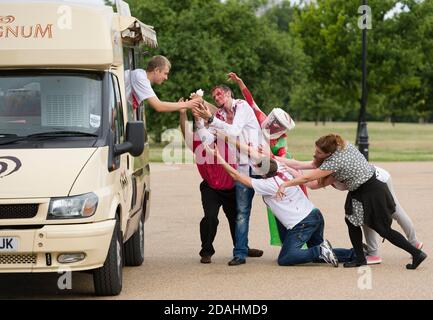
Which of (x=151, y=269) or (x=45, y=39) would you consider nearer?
(x=45, y=39)

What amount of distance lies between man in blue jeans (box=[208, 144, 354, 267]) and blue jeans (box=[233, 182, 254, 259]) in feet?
0.88

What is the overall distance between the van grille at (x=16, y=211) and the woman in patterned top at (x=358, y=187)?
3.41 metres

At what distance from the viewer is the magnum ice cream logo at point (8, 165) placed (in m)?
8.21

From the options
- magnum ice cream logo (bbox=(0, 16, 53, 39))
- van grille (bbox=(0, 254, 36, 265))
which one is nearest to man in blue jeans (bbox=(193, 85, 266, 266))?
magnum ice cream logo (bbox=(0, 16, 53, 39))

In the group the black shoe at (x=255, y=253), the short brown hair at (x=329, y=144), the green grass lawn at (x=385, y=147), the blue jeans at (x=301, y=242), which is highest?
the short brown hair at (x=329, y=144)

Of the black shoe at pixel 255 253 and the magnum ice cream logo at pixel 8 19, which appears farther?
the black shoe at pixel 255 253

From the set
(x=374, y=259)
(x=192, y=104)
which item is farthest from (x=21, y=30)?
(x=374, y=259)

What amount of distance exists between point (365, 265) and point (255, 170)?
1541 millimetres

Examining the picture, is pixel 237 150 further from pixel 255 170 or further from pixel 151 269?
pixel 151 269

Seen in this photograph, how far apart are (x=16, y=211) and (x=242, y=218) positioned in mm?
3628

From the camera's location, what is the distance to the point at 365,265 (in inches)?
429

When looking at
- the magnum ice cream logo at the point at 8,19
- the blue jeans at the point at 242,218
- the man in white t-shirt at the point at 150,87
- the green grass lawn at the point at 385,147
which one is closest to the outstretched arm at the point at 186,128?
the man in white t-shirt at the point at 150,87

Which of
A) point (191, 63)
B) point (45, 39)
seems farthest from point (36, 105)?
point (191, 63)
